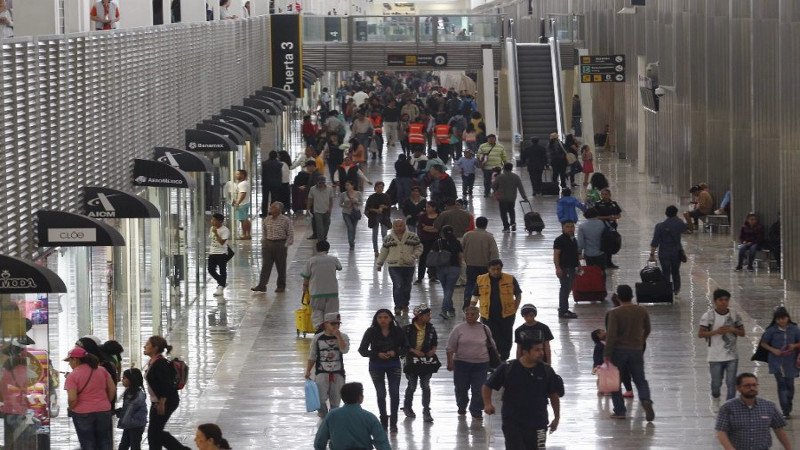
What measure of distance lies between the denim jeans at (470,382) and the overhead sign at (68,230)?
3808 millimetres

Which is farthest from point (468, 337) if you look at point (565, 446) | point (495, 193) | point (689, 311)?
point (495, 193)

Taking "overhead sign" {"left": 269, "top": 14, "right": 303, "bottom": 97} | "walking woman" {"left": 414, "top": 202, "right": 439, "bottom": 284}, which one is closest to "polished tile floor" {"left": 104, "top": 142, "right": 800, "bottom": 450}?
"walking woman" {"left": 414, "top": 202, "right": 439, "bottom": 284}

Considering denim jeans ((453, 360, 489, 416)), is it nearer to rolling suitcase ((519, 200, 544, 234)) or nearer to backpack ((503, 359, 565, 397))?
backpack ((503, 359, 565, 397))

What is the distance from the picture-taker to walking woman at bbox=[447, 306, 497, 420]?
1591cm

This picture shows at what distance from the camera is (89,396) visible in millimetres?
13664

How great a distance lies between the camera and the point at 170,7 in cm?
3434

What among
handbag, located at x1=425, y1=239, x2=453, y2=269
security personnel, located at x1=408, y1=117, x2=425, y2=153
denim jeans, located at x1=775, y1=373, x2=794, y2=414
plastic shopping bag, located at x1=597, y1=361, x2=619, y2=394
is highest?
security personnel, located at x1=408, y1=117, x2=425, y2=153

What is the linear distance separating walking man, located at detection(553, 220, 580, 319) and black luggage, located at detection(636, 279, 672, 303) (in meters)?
1.32

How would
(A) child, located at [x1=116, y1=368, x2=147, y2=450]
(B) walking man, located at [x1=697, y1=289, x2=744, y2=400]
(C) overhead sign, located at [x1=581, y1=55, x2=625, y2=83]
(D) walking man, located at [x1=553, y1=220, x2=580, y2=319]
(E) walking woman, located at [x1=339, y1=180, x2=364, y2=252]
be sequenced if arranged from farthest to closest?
1. (C) overhead sign, located at [x1=581, y1=55, x2=625, y2=83]
2. (E) walking woman, located at [x1=339, y1=180, x2=364, y2=252]
3. (D) walking man, located at [x1=553, y1=220, x2=580, y2=319]
4. (B) walking man, located at [x1=697, y1=289, x2=744, y2=400]
5. (A) child, located at [x1=116, y1=368, x2=147, y2=450]

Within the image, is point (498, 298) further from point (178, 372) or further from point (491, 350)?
point (178, 372)

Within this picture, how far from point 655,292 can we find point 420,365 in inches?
318

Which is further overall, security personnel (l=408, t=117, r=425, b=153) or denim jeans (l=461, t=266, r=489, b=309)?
security personnel (l=408, t=117, r=425, b=153)

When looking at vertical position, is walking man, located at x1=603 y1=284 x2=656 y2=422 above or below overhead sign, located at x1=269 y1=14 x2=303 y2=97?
below

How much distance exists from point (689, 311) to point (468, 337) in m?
7.81
